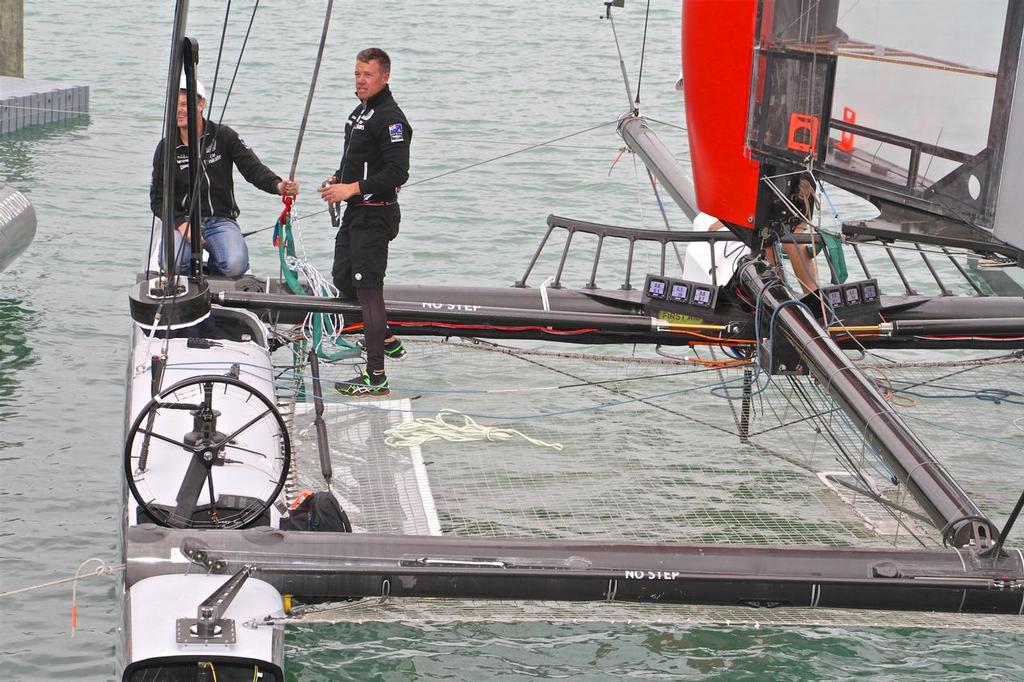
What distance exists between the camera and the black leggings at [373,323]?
6.16 meters

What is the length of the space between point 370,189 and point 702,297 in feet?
5.70

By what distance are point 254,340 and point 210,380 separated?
1.84m

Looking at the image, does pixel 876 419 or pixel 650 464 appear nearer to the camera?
pixel 876 419

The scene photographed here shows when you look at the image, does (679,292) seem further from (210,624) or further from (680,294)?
(210,624)

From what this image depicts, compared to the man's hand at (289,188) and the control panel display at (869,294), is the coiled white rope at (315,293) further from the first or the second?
the control panel display at (869,294)

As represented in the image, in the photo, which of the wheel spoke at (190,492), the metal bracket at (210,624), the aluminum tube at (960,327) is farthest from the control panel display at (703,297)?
A: the metal bracket at (210,624)

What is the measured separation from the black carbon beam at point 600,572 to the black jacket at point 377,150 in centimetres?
227

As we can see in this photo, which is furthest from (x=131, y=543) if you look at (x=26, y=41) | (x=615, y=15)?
(x=615, y=15)

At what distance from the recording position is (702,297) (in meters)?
6.50

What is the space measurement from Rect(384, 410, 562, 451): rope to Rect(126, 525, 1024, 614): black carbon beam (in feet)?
7.83

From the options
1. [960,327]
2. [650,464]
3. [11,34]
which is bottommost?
[650,464]

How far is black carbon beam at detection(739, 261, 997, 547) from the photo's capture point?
4.18 meters

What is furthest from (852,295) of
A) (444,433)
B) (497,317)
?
(444,433)

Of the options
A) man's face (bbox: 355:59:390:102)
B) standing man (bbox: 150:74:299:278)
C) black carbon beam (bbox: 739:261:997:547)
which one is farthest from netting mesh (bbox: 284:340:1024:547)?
man's face (bbox: 355:59:390:102)
